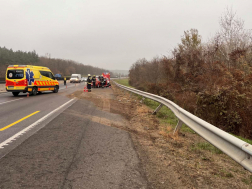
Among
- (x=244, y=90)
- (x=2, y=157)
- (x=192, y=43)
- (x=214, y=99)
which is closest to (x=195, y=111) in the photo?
(x=214, y=99)

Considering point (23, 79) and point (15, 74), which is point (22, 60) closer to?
point (15, 74)

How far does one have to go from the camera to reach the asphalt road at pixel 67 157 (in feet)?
10.0

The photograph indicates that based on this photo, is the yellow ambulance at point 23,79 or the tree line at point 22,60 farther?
the tree line at point 22,60

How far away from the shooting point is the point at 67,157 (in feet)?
13.0

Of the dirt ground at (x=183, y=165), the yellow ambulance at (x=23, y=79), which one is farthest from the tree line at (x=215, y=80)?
the yellow ambulance at (x=23, y=79)

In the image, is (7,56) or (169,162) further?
(7,56)

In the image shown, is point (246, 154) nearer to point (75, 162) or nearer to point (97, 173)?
point (97, 173)

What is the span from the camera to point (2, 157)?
3863mm

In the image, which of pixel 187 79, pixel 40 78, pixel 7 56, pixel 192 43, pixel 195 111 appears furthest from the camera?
pixel 7 56

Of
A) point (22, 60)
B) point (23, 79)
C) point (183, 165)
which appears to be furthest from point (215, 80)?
point (22, 60)

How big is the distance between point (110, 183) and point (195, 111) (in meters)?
6.41

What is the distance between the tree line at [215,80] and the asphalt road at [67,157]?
3.97 meters

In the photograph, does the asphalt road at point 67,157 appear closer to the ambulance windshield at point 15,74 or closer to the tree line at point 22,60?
the ambulance windshield at point 15,74

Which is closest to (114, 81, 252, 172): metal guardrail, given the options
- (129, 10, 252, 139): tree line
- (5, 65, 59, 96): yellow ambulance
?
(129, 10, 252, 139): tree line
